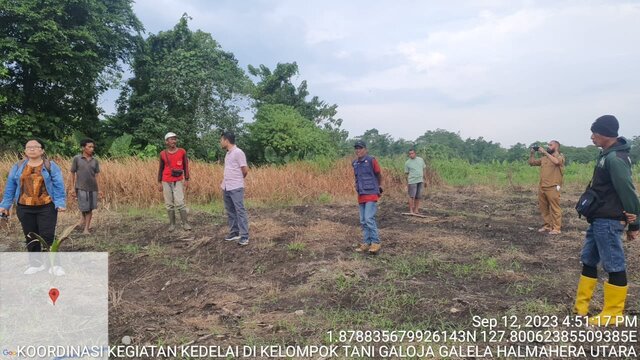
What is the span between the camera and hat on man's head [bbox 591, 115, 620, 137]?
350 cm

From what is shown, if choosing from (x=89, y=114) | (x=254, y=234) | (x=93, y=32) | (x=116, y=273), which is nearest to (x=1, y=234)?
(x=116, y=273)

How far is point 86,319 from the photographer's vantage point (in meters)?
3.55

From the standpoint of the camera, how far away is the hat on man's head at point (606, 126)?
11.5 feet

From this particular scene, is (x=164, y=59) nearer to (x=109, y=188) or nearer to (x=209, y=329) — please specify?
(x=109, y=188)

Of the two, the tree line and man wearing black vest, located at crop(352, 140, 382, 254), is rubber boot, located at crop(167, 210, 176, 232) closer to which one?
man wearing black vest, located at crop(352, 140, 382, 254)

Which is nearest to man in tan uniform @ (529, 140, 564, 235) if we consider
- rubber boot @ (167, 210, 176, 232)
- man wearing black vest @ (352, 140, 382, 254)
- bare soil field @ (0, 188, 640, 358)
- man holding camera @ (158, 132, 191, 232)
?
bare soil field @ (0, 188, 640, 358)

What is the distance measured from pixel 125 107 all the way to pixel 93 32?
152 inches

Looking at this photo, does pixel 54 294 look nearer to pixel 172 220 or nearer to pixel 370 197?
pixel 172 220

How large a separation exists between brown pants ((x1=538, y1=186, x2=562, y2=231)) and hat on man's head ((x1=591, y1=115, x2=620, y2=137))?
12.4 feet

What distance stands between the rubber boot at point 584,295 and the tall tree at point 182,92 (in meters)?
15.7

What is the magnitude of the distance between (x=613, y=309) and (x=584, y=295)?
224 millimetres

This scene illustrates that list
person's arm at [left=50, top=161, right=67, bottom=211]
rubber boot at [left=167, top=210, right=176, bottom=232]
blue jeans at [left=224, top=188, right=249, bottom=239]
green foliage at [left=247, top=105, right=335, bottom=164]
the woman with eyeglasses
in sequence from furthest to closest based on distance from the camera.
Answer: green foliage at [left=247, top=105, right=335, bottom=164], rubber boot at [left=167, top=210, right=176, bottom=232], blue jeans at [left=224, top=188, right=249, bottom=239], person's arm at [left=50, top=161, right=67, bottom=211], the woman with eyeglasses

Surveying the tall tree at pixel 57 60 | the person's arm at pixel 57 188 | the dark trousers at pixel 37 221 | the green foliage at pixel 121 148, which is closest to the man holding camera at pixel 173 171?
the person's arm at pixel 57 188

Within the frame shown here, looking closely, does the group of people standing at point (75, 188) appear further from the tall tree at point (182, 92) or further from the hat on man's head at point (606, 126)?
the tall tree at point (182, 92)
